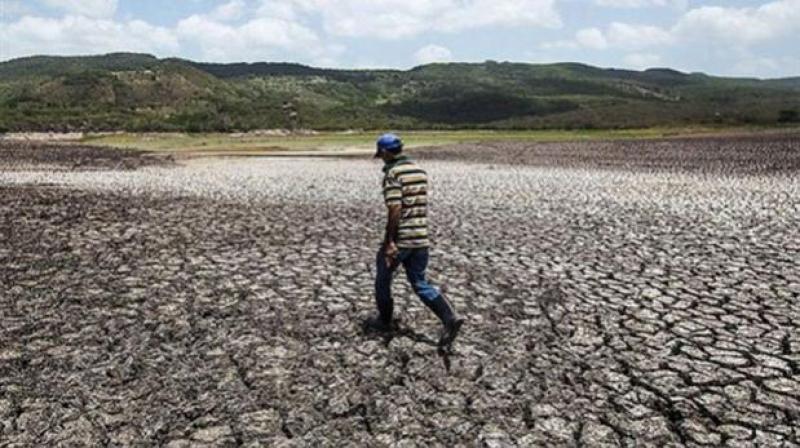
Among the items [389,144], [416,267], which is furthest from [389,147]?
[416,267]

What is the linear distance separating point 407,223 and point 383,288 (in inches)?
47.4

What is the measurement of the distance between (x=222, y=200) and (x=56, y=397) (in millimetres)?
18837

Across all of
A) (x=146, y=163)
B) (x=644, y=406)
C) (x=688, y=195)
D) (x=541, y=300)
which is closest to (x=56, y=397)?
(x=644, y=406)

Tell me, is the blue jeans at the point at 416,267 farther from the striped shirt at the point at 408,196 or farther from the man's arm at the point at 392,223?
the man's arm at the point at 392,223

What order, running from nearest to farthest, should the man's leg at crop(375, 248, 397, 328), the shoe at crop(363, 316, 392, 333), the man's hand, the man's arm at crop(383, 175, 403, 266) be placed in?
Result: the man's arm at crop(383, 175, 403, 266)
the man's hand
the man's leg at crop(375, 248, 397, 328)
the shoe at crop(363, 316, 392, 333)

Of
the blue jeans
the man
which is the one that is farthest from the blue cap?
the blue jeans

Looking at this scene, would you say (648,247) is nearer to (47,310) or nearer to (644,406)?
(644,406)

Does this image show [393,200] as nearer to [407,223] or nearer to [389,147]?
[407,223]

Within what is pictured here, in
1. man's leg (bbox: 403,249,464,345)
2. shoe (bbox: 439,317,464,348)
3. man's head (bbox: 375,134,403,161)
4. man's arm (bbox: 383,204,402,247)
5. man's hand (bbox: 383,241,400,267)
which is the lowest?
shoe (bbox: 439,317,464,348)

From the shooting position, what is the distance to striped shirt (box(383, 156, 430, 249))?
8508mm

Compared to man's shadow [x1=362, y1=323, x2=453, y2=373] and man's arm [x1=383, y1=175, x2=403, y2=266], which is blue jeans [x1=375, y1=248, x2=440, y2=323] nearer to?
man's arm [x1=383, y1=175, x2=403, y2=266]

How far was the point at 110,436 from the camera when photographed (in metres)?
6.66

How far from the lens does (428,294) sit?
8914 millimetres

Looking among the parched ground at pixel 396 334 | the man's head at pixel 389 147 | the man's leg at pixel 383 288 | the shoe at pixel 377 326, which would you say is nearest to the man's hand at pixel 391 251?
the man's leg at pixel 383 288
